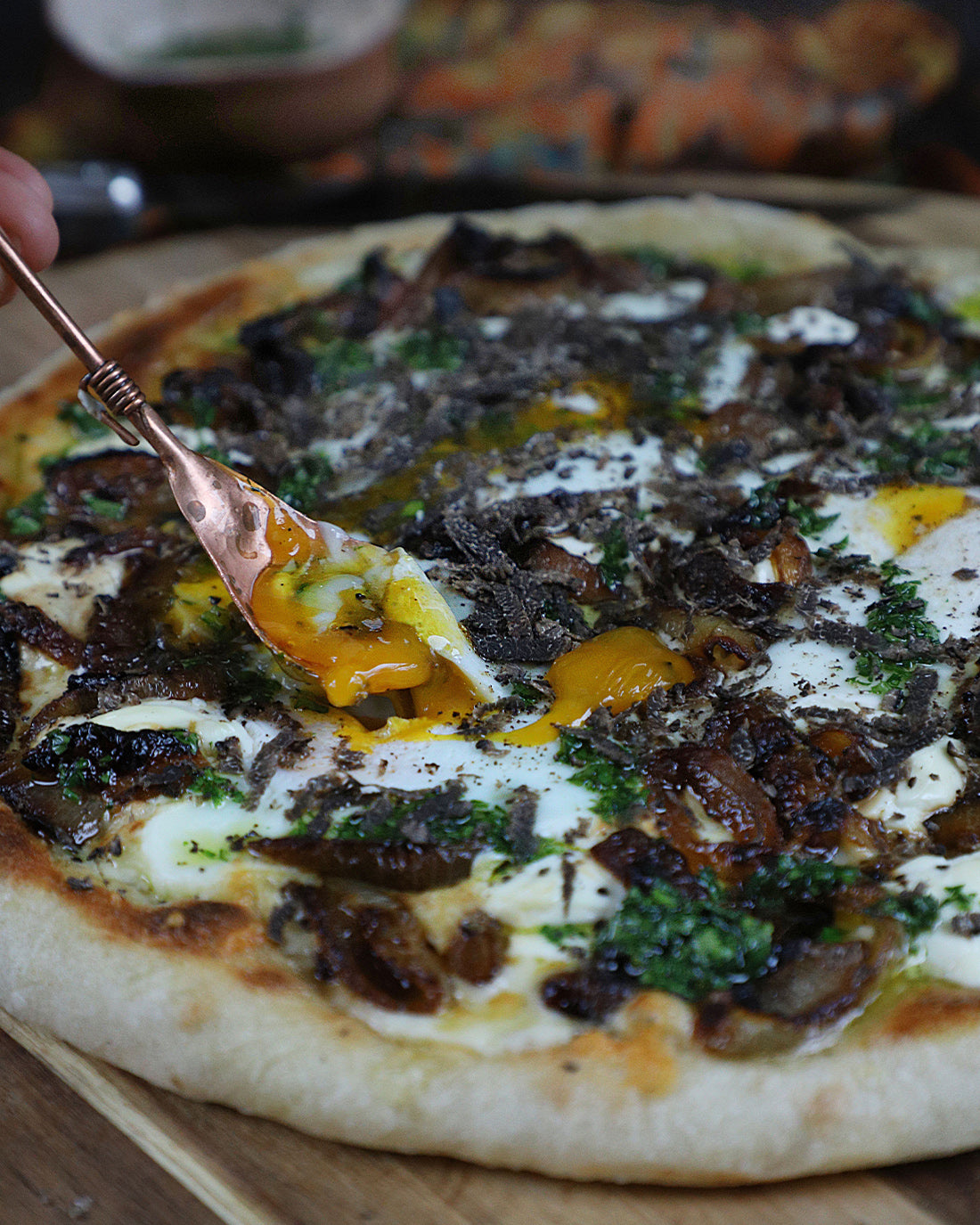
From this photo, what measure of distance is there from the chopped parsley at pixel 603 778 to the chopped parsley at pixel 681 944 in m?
0.32

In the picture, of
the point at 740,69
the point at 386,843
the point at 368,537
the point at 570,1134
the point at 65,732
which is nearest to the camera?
the point at 570,1134

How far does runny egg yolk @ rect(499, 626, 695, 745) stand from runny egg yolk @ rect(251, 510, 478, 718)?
292 millimetres

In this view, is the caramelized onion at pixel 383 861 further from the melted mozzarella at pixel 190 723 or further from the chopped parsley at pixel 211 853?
the melted mozzarella at pixel 190 723

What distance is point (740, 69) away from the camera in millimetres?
8633

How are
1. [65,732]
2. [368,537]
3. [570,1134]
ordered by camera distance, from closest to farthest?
[570,1134] → [65,732] → [368,537]

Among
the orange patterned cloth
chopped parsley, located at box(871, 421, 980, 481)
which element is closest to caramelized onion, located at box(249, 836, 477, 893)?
chopped parsley, located at box(871, 421, 980, 481)

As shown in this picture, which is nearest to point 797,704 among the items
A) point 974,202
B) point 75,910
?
point 75,910

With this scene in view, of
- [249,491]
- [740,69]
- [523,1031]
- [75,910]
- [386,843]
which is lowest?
[740,69]

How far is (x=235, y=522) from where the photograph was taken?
4.17m

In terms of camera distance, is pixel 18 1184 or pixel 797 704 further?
pixel 797 704

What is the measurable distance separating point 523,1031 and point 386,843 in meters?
0.65

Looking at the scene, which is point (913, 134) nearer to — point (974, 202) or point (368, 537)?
point (974, 202)

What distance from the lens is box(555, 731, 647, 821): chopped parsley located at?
364 cm

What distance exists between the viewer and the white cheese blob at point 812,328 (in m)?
5.89
